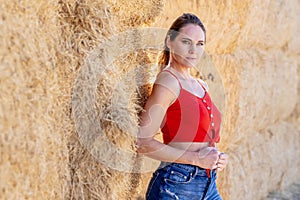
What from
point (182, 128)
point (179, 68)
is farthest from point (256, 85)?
point (182, 128)

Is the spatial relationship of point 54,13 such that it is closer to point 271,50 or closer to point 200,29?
point 200,29

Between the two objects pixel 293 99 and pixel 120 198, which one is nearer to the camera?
pixel 120 198

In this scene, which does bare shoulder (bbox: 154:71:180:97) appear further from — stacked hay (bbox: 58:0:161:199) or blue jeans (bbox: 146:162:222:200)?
blue jeans (bbox: 146:162:222:200)

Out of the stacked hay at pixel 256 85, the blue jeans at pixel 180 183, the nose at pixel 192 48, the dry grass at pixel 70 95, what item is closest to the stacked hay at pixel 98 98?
the dry grass at pixel 70 95

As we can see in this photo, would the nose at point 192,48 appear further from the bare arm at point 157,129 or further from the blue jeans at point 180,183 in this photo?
the blue jeans at point 180,183

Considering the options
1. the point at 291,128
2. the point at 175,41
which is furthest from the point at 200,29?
the point at 291,128

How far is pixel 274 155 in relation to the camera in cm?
454

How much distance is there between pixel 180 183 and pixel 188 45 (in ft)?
1.79

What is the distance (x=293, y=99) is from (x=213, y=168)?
265 cm

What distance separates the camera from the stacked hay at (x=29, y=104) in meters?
1.73

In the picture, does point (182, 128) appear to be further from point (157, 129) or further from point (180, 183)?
point (180, 183)

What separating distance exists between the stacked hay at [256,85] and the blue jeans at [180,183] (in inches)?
31.2

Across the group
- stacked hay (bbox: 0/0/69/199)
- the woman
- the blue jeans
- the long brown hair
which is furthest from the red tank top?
stacked hay (bbox: 0/0/69/199)

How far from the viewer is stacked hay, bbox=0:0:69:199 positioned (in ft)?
5.66
